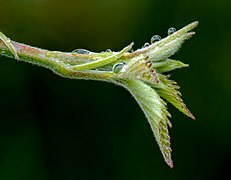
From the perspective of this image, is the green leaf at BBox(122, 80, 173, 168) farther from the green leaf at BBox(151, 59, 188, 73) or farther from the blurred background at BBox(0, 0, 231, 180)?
the blurred background at BBox(0, 0, 231, 180)

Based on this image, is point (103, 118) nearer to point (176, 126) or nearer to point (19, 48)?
point (176, 126)

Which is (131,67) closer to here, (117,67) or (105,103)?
(117,67)

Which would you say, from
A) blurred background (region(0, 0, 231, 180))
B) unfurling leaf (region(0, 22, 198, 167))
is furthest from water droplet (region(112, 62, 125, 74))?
blurred background (region(0, 0, 231, 180))

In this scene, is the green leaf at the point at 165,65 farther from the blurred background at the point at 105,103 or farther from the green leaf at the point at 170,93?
the blurred background at the point at 105,103

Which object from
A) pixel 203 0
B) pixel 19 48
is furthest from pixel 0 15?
pixel 19 48

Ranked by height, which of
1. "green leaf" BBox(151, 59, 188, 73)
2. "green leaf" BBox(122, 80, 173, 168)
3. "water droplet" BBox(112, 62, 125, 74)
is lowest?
"green leaf" BBox(122, 80, 173, 168)

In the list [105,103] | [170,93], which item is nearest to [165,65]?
[170,93]

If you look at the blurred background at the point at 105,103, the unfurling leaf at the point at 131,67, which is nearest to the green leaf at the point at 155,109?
the unfurling leaf at the point at 131,67

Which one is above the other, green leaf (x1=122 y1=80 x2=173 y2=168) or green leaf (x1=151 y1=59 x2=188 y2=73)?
green leaf (x1=151 y1=59 x2=188 y2=73)
